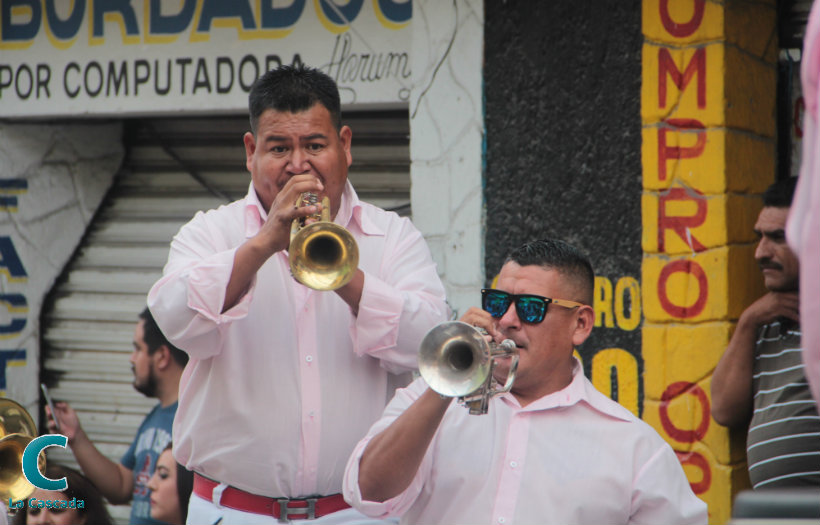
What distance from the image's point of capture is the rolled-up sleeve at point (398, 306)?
291cm

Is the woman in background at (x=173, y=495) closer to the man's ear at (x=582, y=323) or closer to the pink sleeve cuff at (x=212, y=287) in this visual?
the pink sleeve cuff at (x=212, y=287)

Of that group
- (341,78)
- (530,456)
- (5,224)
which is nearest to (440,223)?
(341,78)

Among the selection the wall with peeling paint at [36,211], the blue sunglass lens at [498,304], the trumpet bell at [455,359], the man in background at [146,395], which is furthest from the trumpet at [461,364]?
the wall with peeling paint at [36,211]

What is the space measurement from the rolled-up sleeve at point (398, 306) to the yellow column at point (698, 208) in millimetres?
1099

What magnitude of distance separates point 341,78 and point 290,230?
75.5 inches

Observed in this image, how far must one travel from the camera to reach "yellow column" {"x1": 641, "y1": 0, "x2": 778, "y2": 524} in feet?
12.4

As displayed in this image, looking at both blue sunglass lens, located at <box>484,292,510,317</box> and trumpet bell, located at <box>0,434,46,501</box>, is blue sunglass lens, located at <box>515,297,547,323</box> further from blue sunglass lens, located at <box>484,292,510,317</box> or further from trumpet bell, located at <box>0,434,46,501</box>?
trumpet bell, located at <box>0,434,46,501</box>

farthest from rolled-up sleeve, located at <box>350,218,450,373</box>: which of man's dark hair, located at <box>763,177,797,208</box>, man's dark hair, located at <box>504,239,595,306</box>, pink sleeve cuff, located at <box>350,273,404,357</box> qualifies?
man's dark hair, located at <box>763,177,797,208</box>

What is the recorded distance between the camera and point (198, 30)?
4.90 m

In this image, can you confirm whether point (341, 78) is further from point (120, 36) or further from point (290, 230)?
point (290, 230)

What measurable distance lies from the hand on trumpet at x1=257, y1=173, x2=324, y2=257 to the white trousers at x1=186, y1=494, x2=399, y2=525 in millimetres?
750

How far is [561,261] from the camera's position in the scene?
2818 mm

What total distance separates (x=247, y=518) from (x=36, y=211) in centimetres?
326

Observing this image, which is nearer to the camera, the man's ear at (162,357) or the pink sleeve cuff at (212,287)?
the pink sleeve cuff at (212,287)
